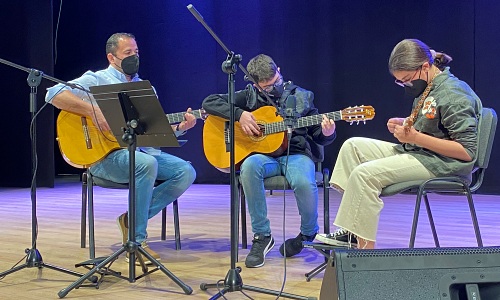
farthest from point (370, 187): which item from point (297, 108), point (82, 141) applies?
point (82, 141)

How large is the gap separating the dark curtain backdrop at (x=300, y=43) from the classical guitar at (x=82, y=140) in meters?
4.30

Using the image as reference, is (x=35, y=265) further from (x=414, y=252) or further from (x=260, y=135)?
(x=414, y=252)

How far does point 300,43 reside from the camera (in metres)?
7.52

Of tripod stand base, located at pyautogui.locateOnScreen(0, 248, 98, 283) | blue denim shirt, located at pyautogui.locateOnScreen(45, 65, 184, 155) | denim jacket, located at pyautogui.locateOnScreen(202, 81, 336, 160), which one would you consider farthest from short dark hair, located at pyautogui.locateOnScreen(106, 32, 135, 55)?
tripod stand base, located at pyautogui.locateOnScreen(0, 248, 98, 283)

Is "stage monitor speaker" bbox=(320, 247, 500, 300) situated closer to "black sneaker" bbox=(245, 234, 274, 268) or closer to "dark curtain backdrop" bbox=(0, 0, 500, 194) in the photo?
"black sneaker" bbox=(245, 234, 274, 268)

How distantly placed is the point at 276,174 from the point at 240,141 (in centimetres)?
32

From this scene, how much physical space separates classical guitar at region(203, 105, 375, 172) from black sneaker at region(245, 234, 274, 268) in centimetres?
47

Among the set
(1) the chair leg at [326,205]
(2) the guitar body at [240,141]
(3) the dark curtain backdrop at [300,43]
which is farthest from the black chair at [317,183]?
(3) the dark curtain backdrop at [300,43]

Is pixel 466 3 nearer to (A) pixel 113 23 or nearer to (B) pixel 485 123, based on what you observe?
(B) pixel 485 123

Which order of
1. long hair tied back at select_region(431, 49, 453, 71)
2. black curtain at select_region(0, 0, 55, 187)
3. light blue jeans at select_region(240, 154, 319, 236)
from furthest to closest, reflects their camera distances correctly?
black curtain at select_region(0, 0, 55, 187)
light blue jeans at select_region(240, 154, 319, 236)
long hair tied back at select_region(431, 49, 453, 71)

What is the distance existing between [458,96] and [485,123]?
0.63 ft

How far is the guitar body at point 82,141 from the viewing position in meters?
3.24

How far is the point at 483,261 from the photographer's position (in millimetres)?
1427

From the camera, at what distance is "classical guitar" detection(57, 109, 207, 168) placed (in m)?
3.24
